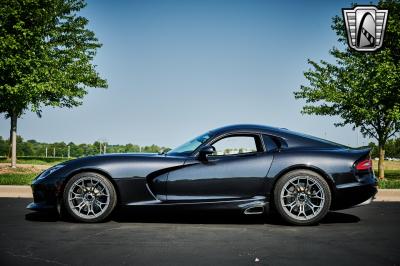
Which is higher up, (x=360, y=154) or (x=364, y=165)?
(x=360, y=154)

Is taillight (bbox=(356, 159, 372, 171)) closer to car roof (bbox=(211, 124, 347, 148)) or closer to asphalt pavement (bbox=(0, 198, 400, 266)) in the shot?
car roof (bbox=(211, 124, 347, 148))

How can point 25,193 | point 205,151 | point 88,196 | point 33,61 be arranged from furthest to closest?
point 33,61
point 25,193
point 88,196
point 205,151

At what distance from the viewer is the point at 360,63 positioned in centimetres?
2045

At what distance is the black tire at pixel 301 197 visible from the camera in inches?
220

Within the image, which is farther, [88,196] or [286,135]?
[286,135]

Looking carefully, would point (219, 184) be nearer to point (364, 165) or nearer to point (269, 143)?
point (269, 143)

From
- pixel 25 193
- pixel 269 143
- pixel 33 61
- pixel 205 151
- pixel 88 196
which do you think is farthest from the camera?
pixel 33 61

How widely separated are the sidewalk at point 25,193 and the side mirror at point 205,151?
198 inches

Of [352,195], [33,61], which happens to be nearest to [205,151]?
[352,195]

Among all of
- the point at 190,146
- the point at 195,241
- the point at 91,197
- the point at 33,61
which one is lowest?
the point at 195,241

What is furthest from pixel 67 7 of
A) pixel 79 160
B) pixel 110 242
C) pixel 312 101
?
pixel 110 242

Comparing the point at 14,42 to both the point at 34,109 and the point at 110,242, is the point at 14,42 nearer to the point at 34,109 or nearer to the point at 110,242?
the point at 34,109

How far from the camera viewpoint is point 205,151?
5547 millimetres

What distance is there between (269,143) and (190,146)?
108cm
